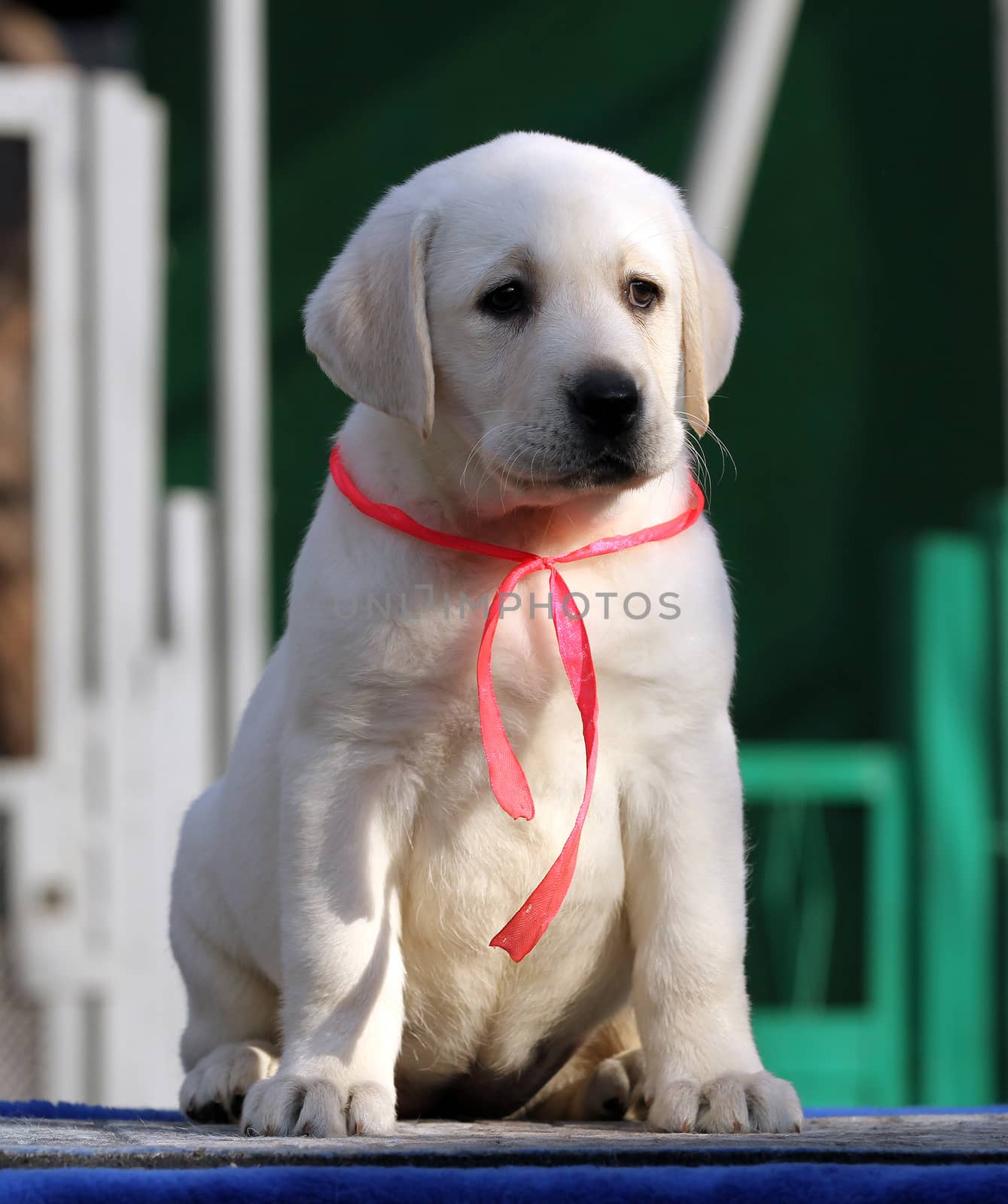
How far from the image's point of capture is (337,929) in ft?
9.10

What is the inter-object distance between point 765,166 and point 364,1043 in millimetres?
5752

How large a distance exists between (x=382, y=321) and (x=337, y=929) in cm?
102

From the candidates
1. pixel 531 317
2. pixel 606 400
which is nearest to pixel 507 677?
pixel 606 400

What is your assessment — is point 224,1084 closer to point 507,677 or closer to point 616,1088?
point 616,1088

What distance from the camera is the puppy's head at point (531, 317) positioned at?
9.13 feet

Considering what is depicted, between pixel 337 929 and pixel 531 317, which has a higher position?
pixel 531 317

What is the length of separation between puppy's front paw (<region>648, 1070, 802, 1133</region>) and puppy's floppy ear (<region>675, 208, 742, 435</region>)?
1104 millimetres

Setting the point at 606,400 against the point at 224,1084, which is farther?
the point at 224,1084

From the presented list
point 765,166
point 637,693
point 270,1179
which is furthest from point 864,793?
point 270,1179

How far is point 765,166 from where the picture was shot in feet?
25.2

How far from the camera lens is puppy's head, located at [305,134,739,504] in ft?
9.13

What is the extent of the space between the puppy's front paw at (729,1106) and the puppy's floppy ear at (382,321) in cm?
115

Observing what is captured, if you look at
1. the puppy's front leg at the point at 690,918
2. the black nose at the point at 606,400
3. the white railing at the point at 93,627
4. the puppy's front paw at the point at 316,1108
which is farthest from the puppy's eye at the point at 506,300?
the white railing at the point at 93,627

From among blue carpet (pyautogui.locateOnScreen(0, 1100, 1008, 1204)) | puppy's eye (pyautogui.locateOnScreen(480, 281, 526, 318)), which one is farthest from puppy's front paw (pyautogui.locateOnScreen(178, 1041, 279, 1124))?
puppy's eye (pyautogui.locateOnScreen(480, 281, 526, 318))
